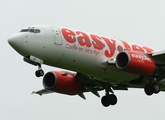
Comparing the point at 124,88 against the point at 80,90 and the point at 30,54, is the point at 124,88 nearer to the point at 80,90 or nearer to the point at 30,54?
the point at 80,90

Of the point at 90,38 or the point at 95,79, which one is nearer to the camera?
the point at 90,38

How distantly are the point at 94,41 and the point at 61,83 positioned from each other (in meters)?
5.27

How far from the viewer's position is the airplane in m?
37.4

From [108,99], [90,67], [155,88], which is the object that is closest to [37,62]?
[90,67]

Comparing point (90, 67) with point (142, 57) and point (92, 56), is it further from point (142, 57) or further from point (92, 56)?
point (142, 57)

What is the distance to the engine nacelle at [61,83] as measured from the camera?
1692 inches

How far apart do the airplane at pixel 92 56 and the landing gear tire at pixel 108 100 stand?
74.9 inches

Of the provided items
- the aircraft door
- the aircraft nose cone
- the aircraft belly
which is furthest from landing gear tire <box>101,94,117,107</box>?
the aircraft nose cone

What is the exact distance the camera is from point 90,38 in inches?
1554

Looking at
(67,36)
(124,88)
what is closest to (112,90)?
(124,88)

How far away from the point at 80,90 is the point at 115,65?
5797 millimetres

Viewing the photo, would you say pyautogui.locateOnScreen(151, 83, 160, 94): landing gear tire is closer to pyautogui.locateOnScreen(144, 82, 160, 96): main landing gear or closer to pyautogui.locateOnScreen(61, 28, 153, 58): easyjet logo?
pyautogui.locateOnScreen(144, 82, 160, 96): main landing gear

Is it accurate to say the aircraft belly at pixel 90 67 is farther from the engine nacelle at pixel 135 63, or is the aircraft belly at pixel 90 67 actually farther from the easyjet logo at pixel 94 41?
the engine nacelle at pixel 135 63

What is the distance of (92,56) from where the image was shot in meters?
39.0
